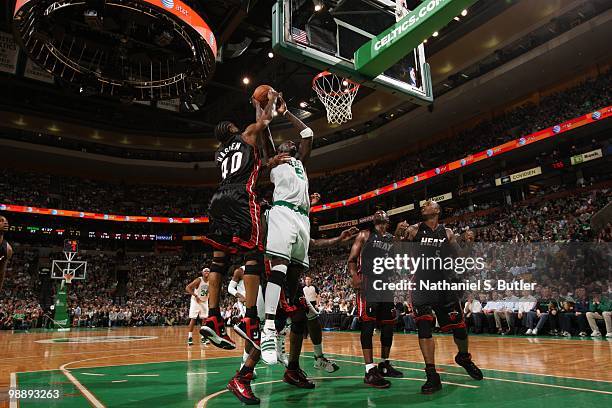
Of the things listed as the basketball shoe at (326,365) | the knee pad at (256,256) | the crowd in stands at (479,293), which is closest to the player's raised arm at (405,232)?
the knee pad at (256,256)

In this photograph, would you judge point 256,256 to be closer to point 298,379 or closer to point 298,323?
point 298,323

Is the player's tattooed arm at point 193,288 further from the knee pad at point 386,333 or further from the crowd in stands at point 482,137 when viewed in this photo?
the crowd in stands at point 482,137

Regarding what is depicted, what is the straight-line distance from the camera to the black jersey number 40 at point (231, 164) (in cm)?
421

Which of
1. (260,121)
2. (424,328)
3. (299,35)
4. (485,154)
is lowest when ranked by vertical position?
(424,328)

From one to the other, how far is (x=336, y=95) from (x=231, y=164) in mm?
8142

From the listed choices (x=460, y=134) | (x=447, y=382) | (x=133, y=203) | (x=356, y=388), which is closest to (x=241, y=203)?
(x=356, y=388)

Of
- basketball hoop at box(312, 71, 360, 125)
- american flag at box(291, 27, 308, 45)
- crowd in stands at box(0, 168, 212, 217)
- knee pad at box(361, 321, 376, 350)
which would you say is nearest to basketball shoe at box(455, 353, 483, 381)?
knee pad at box(361, 321, 376, 350)

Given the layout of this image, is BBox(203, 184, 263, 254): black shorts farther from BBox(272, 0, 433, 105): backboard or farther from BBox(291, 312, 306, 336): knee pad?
BBox(272, 0, 433, 105): backboard

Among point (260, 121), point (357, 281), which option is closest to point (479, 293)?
point (357, 281)

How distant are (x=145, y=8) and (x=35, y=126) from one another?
2636 centimetres

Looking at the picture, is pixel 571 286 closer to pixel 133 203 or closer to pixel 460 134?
pixel 460 134

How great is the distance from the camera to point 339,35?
21.4ft

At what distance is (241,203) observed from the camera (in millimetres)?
4066

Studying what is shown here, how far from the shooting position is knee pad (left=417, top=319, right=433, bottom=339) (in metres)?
4.31
